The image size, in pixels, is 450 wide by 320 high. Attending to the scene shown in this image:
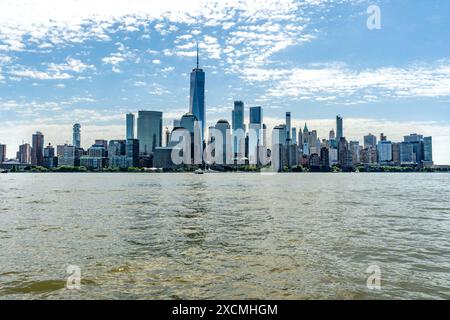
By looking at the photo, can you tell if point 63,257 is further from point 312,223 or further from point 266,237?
point 312,223

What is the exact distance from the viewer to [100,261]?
64.0 ft

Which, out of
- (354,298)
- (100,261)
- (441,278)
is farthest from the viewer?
(100,261)

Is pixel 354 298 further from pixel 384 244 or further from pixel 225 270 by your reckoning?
pixel 384 244

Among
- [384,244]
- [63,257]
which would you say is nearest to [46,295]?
[63,257]

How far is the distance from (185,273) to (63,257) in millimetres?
7405

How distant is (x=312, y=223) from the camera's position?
33312 millimetres

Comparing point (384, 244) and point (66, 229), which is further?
point (66, 229)

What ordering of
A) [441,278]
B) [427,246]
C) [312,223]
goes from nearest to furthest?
1. [441,278]
2. [427,246]
3. [312,223]
